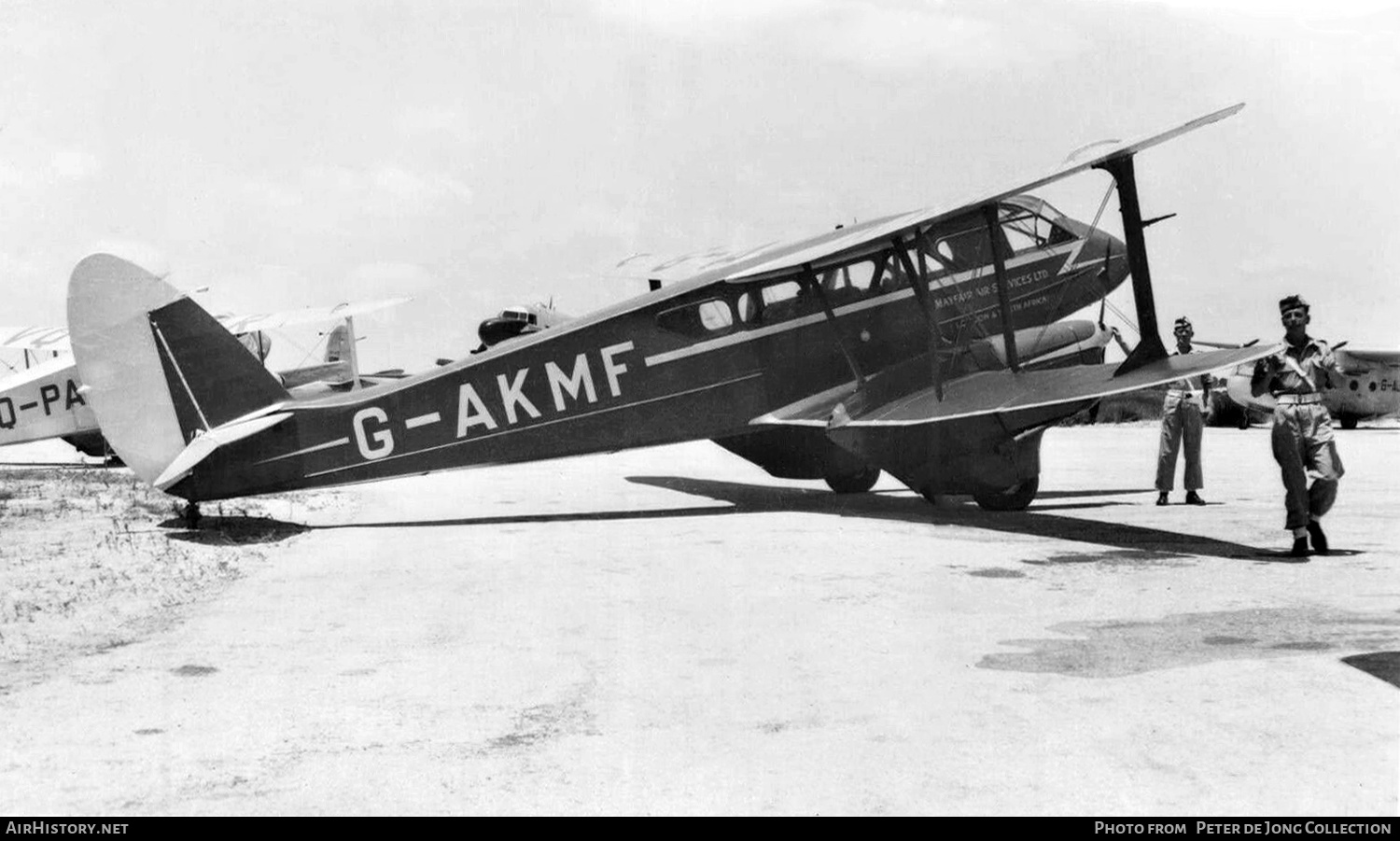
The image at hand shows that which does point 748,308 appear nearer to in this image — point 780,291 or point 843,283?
point 780,291

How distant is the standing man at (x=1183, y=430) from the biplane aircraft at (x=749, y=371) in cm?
106

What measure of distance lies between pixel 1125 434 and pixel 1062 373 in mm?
22339

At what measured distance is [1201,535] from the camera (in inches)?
407

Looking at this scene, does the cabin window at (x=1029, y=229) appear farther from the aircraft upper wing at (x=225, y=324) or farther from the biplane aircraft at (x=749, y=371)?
the aircraft upper wing at (x=225, y=324)

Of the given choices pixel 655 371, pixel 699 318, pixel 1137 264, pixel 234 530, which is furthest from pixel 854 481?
pixel 234 530

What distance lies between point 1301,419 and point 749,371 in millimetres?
6000

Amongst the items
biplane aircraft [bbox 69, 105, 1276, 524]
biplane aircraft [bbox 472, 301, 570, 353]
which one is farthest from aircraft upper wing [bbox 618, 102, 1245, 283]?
biplane aircraft [bbox 472, 301, 570, 353]

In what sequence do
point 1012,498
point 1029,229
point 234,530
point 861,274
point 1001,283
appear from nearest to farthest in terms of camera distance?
point 234,530 < point 1001,283 < point 1012,498 < point 861,274 < point 1029,229

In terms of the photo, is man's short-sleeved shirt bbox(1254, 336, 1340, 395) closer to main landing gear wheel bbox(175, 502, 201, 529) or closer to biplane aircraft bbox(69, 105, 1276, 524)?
biplane aircraft bbox(69, 105, 1276, 524)

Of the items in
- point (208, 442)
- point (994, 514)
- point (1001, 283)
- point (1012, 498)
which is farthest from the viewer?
point (1012, 498)

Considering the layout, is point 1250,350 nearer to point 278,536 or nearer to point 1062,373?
point 1062,373

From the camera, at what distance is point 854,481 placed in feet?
50.6

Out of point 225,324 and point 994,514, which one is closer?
point 994,514

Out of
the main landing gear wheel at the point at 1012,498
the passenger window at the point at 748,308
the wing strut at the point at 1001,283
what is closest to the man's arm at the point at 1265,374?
the wing strut at the point at 1001,283
